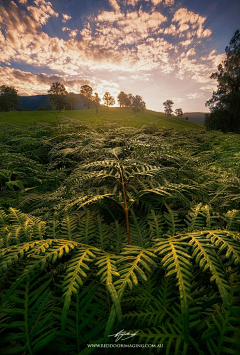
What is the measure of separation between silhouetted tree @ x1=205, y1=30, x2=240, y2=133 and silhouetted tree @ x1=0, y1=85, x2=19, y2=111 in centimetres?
8623

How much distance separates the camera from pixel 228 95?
30031mm

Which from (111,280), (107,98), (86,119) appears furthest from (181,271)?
(107,98)

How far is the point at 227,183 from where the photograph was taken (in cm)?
188

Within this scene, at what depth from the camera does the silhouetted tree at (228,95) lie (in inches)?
1147

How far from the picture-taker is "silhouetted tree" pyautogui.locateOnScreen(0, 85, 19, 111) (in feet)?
248

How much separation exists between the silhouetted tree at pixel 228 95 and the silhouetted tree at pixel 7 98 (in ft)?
283

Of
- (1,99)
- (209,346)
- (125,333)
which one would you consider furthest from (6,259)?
(1,99)

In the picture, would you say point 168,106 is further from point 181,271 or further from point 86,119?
point 181,271

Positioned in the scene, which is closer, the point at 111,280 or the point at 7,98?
the point at 111,280

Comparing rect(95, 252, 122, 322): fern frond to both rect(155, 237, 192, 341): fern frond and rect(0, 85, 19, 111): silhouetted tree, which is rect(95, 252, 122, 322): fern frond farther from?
rect(0, 85, 19, 111): silhouetted tree

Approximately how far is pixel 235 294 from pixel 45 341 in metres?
0.97

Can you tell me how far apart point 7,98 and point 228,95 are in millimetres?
90496

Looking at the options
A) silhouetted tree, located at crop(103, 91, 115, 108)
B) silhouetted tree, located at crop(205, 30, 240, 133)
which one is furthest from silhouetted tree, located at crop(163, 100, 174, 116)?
silhouetted tree, located at crop(205, 30, 240, 133)
